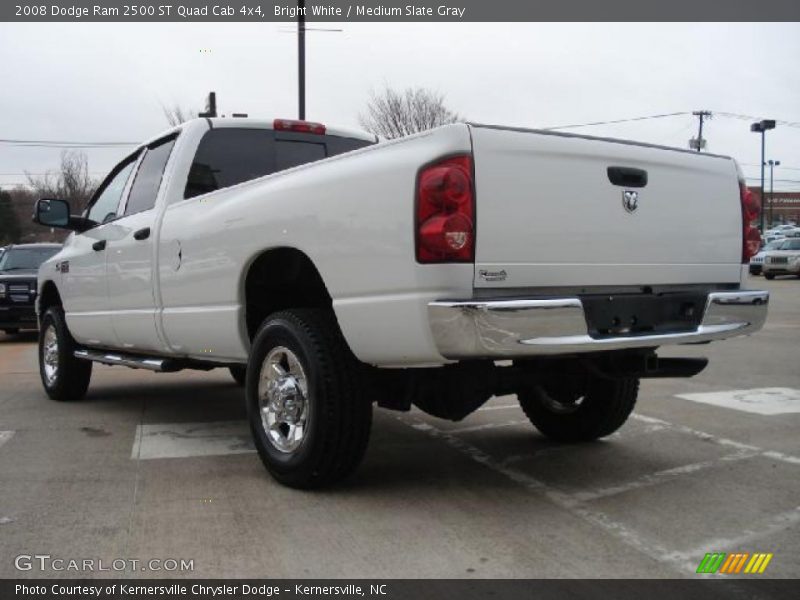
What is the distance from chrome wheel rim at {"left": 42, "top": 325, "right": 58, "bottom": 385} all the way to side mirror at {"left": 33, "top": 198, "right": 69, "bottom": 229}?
1059 millimetres

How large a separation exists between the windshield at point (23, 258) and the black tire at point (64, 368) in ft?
24.8

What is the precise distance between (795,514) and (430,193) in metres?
2.27

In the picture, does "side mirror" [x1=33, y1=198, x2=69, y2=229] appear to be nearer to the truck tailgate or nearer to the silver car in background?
the truck tailgate

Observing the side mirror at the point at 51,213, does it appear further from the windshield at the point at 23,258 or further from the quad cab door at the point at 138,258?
the windshield at the point at 23,258

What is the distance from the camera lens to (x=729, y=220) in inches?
165

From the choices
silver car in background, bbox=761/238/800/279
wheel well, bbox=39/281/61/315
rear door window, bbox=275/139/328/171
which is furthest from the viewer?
silver car in background, bbox=761/238/800/279

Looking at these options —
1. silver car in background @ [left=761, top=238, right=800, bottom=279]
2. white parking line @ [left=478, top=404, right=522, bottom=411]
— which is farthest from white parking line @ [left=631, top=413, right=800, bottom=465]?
silver car in background @ [left=761, top=238, right=800, bottom=279]

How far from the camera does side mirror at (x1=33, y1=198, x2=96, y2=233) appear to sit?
6.42 meters

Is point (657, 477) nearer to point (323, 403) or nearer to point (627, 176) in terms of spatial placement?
point (627, 176)

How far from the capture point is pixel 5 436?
550cm

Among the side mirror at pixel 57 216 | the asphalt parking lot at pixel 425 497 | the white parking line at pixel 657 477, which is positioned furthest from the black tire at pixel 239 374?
the white parking line at pixel 657 477

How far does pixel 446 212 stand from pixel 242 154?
8.70 ft

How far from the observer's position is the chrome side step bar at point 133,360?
207 inches
